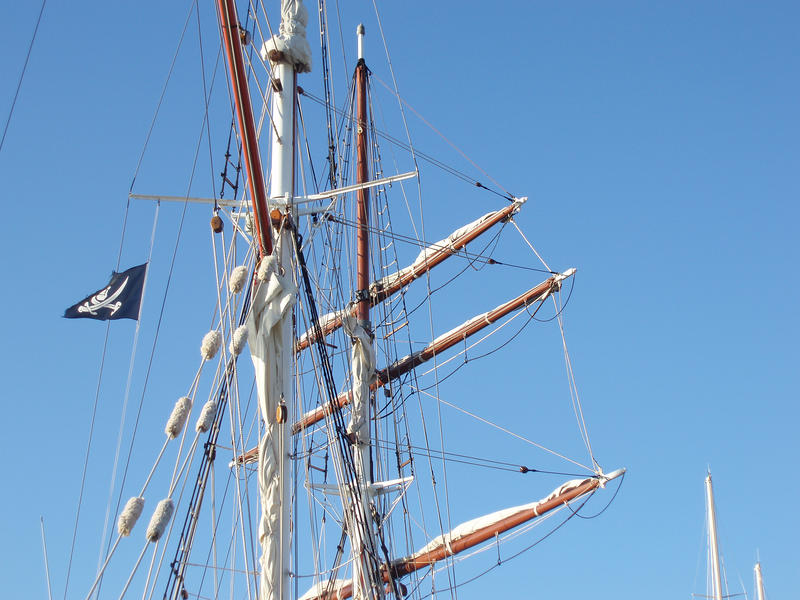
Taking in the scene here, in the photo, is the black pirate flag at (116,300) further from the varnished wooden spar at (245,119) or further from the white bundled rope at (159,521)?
the white bundled rope at (159,521)

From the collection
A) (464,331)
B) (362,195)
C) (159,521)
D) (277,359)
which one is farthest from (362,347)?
(159,521)

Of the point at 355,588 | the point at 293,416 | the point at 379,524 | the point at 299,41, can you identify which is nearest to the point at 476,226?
the point at 379,524

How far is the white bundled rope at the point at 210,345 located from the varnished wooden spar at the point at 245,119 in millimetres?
1782

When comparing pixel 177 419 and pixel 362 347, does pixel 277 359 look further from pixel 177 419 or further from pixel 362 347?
pixel 362 347

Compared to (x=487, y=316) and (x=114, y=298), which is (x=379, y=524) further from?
(x=114, y=298)

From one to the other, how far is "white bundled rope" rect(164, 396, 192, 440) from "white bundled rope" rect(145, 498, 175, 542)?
90cm

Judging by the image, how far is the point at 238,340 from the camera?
15.4 m

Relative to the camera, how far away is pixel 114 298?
15555 millimetres

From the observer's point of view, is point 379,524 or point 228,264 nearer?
point 228,264

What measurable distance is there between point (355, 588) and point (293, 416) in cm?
894

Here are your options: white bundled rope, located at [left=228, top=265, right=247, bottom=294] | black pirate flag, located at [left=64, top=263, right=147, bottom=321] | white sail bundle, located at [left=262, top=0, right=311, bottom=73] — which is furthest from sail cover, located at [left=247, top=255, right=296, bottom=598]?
white sail bundle, located at [left=262, top=0, right=311, bottom=73]

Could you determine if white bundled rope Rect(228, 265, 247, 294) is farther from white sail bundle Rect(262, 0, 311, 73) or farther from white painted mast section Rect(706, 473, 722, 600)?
white painted mast section Rect(706, 473, 722, 600)

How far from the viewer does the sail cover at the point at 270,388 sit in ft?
48.4

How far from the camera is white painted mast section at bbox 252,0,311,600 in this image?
1478cm
